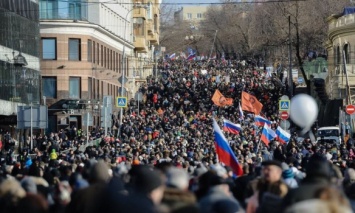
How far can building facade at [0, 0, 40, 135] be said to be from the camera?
186ft

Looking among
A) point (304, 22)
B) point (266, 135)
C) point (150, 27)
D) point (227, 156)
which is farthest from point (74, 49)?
point (227, 156)

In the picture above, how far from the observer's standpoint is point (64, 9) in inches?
2798

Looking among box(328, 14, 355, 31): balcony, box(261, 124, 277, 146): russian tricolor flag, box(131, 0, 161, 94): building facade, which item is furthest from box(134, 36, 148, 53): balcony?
box(261, 124, 277, 146): russian tricolor flag

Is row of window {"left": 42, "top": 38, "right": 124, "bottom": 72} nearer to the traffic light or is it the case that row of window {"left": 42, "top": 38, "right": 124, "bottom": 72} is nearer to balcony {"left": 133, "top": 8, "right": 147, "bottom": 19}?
the traffic light

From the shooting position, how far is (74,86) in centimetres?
7131

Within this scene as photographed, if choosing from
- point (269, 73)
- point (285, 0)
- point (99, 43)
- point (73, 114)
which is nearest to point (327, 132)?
point (73, 114)

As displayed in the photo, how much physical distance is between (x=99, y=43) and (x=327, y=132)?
29.1 m

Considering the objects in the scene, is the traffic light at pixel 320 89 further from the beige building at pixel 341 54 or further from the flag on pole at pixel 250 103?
the flag on pole at pixel 250 103

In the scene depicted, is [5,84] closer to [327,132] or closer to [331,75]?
[327,132]

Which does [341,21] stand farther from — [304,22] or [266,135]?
[266,135]

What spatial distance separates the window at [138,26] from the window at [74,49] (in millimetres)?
25341

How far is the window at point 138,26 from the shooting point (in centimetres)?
9700

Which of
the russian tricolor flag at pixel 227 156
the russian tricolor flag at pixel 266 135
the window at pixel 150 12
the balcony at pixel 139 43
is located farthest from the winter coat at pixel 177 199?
the window at pixel 150 12

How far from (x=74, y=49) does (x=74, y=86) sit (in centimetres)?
214
